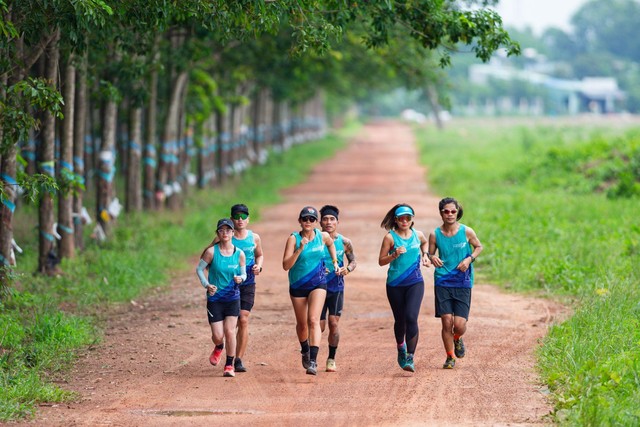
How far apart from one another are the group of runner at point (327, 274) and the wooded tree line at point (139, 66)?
217cm

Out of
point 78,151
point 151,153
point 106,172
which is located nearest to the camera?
point 78,151

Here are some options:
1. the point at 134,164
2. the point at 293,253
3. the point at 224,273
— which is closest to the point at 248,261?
the point at 224,273

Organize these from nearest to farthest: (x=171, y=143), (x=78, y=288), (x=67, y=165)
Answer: (x=78, y=288), (x=67, y=165), (x=171, y=143)

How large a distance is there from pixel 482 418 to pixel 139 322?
5649 mm

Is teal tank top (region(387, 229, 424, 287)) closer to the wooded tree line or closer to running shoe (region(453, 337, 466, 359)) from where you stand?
running shoe (region(453, 337, 466, 359))

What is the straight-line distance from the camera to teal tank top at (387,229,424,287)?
10.2 metres

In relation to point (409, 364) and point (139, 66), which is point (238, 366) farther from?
point (139, 66)

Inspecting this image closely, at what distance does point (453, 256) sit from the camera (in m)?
10.3

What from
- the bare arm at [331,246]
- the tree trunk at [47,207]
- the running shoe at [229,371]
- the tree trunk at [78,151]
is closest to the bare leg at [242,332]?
the running shoe at [229,371]

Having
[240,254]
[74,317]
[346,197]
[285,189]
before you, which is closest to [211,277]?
[240,254]

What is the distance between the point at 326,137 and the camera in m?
74.4

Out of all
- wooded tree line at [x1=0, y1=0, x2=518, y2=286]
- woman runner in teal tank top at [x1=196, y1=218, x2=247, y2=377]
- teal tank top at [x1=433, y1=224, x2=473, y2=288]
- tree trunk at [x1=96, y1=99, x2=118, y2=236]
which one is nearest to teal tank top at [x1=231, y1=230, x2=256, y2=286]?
woman runner in teal tank top at [x1=196, y1=218, x2=247, y2=377]

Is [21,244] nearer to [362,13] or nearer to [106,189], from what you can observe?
[106,189]

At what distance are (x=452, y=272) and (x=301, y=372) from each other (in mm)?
1701
